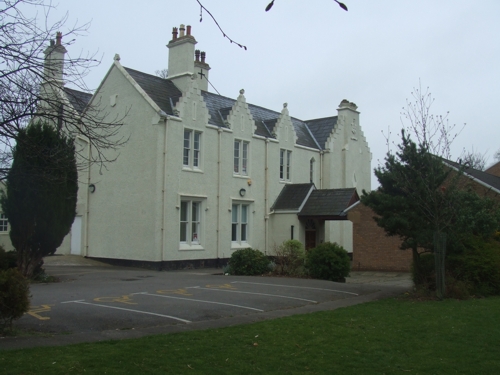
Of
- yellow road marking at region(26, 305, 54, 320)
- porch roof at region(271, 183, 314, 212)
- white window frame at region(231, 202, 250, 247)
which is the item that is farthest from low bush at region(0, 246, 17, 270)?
porch roof at region(271, 183, 314, 212)

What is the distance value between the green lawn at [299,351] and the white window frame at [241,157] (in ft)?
61.4

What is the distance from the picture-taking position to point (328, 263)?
21094mm

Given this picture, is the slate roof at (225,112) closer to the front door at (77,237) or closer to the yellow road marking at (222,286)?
the front door at (77,237)

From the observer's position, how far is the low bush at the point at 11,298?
357 inches

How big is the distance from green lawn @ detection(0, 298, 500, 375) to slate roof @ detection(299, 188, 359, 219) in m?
17.8

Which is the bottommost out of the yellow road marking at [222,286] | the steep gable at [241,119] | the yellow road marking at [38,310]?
the yellow road marking at [38,310]

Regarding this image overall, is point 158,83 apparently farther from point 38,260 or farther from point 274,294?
point 274,294

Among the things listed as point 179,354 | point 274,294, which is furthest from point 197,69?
point 179,354

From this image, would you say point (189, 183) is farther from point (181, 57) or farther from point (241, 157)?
point (181, 57)

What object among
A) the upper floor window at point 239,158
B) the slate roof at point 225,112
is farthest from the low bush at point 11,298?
the upper floor window at point 239,158

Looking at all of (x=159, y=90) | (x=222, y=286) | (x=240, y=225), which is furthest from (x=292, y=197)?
(x=222, y=286)

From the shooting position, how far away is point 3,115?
8.42m

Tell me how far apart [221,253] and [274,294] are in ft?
40.7

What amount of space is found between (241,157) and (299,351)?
21779 millimetres
